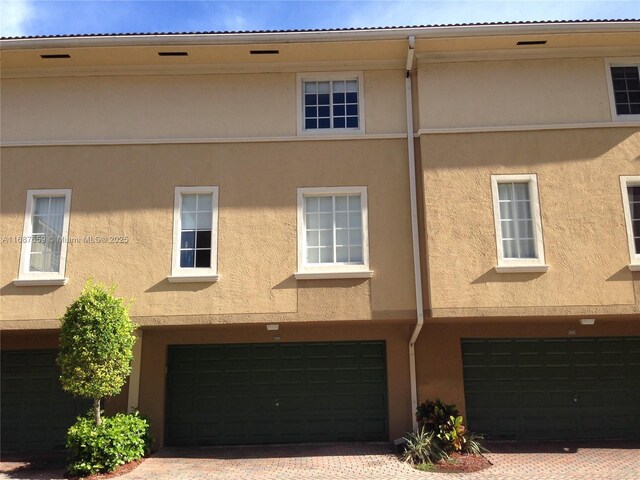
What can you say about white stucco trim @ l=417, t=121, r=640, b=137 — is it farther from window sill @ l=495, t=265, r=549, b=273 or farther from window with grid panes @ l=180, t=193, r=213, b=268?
window with grid panes @ l=180, t=193, r=213, b=268

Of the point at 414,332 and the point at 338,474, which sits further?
the point at 414,332

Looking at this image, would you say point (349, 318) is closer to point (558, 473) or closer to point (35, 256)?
point (558, 473)

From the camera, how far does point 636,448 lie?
39.6 feet

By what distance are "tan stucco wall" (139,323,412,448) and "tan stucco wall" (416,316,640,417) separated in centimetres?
40

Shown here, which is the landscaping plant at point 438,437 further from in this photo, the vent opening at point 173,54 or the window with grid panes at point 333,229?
the vent opening at point 173,54

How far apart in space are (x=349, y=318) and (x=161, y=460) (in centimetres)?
456

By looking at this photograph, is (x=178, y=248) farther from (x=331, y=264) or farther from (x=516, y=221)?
(x=516, y=221)

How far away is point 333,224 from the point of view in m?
12.0

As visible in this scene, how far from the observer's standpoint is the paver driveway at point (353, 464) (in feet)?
33.8

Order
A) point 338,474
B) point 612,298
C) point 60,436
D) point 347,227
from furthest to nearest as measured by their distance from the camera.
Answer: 1. point 60,436
2. point 347,227
3. point 612,298
4. point 338,474

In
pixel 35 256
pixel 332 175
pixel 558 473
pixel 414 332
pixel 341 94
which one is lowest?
pixel 558 473

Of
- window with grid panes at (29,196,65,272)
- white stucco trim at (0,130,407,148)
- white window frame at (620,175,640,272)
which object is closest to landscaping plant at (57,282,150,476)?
window with grid panes at (29,196,65,272)

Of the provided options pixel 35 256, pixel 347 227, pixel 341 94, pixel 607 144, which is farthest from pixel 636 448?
pixel 35 256

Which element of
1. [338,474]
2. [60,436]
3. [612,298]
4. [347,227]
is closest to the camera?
[338,474]
